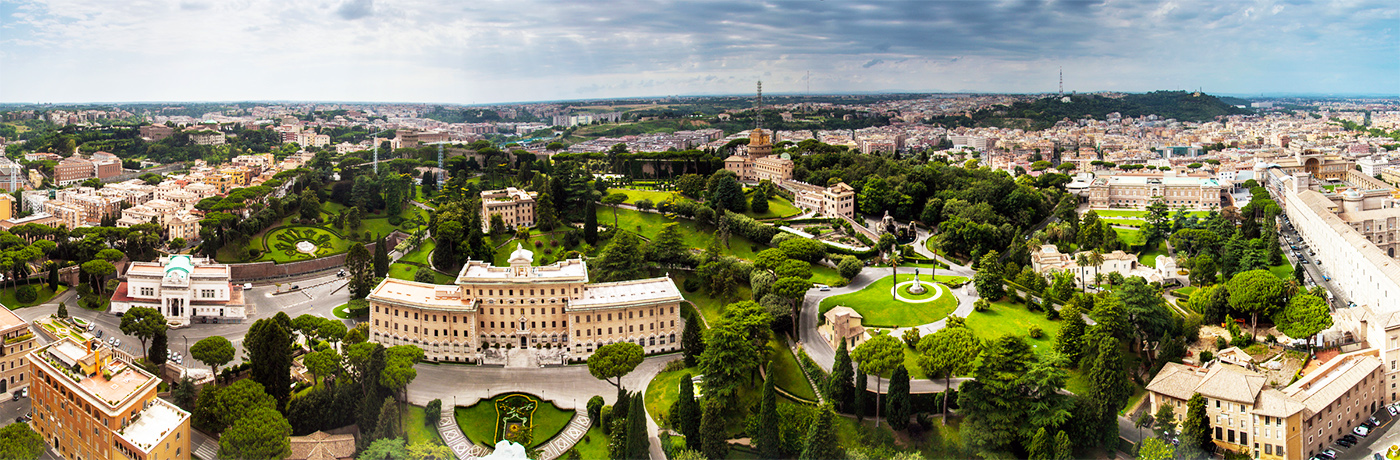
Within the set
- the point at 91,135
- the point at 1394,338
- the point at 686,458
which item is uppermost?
the point at 91,135

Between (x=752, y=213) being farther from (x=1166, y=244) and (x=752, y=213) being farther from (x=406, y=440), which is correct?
(x=406, y=440)

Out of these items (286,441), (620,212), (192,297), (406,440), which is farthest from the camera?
(620,212)

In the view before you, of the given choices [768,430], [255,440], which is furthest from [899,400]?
[255,440]

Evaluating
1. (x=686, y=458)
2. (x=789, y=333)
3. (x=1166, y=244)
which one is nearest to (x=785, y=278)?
(x=789, y=333)

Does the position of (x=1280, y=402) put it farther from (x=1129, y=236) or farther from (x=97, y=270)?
(x=97, y=270)

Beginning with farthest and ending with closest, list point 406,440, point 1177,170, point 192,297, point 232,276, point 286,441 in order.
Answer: point 1177,170 < point 232,276 < point 192,297 < point 406,440 < point 286,441

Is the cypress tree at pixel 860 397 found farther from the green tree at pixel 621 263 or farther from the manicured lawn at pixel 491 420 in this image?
the green tree at pixel 621 263

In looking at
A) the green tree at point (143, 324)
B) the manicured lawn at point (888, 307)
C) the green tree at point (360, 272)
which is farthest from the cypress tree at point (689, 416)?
the green tree at point (143, 324)
